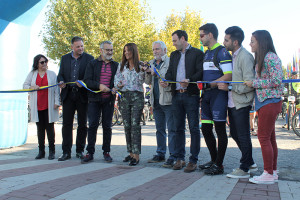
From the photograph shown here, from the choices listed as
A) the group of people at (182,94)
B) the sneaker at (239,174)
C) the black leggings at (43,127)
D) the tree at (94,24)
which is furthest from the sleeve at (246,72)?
the tree at (94,24)

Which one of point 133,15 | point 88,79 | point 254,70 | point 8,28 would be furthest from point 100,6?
point 254,70

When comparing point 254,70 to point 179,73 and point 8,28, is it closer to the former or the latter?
point 179,73

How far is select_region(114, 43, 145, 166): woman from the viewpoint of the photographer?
5.01 m

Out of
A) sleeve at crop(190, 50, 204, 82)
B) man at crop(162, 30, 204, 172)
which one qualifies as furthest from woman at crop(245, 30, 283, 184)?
man at crop(162, 30, 204, 172)

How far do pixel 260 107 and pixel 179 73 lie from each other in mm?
1358

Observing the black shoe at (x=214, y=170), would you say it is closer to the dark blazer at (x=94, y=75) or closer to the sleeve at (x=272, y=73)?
the sleeve at (x=272, y=73)

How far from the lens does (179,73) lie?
4633mm

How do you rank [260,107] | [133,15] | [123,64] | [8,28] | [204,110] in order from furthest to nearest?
[133,15]
[8,28]
[123,64]
[204,110]
[260,107]

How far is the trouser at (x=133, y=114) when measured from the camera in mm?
5004

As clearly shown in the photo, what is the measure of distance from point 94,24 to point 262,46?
912 inches

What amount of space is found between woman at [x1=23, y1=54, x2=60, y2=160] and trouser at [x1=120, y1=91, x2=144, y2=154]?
138 centimetres

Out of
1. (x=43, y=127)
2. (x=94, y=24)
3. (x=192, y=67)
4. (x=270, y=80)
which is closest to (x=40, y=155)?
(x=43, y=127)

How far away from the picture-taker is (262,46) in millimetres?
3744

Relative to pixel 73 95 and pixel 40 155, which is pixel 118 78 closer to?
pixel 73 95
